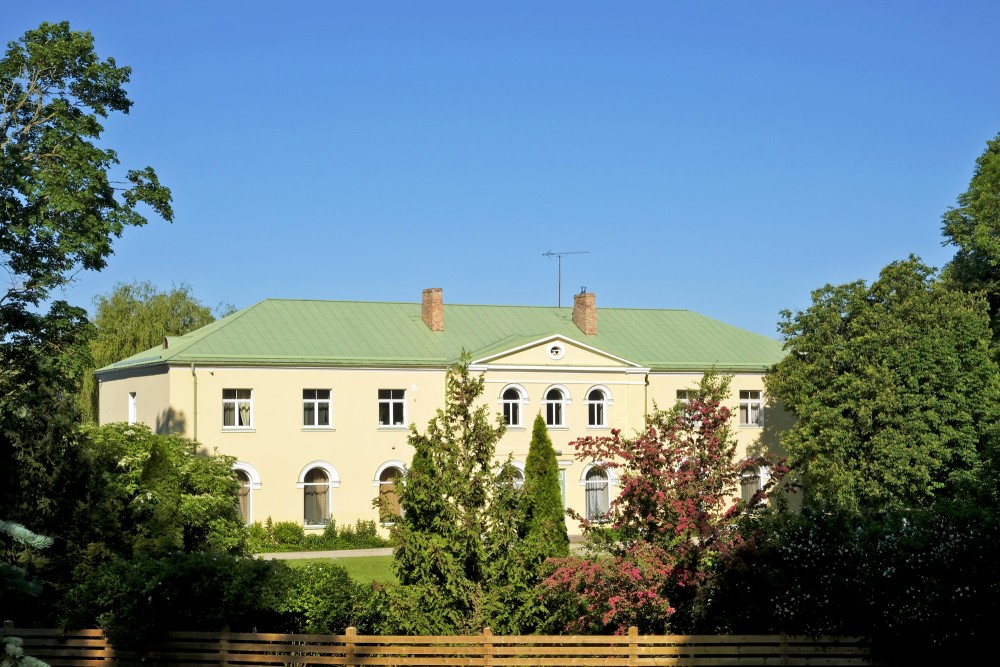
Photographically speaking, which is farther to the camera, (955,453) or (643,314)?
(643,314)

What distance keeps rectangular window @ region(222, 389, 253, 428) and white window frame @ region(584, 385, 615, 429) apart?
1306cm

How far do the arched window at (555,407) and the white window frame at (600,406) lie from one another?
94 centimetres

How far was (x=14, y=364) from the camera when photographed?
90.4ft

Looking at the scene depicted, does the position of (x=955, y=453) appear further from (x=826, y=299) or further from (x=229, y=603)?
(x=229, y=603)

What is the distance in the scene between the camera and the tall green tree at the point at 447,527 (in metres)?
18.8

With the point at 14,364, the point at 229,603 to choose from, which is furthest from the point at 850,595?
the point at 14,364

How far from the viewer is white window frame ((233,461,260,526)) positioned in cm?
4491

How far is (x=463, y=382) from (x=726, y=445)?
420 centimetres

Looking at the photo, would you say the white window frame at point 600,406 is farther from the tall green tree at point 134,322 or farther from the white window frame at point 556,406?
the tall green tree at point 134,322

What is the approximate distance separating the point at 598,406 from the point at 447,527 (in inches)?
1258

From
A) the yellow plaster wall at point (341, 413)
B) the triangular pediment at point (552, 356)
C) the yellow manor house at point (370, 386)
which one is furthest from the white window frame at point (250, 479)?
the triangular pediment at point (552, 356)

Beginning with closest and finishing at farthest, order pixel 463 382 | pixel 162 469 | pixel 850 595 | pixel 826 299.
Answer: pixel 850 595
pixel 463 382
pixel 162 469
pixel 826 299

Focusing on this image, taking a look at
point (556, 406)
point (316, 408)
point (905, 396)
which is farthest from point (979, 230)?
point (316, 408)

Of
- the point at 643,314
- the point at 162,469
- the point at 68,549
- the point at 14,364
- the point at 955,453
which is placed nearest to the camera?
the point at 68,549
